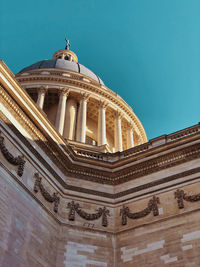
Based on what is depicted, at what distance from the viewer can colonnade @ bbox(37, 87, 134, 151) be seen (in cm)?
3212

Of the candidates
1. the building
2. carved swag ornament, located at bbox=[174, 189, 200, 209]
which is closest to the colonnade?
the building

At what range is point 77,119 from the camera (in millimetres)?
34438

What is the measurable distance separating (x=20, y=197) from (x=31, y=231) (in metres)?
1.35

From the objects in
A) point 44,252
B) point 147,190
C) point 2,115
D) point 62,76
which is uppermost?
point 62,76

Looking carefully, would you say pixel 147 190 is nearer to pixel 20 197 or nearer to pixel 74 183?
pixel 74 183

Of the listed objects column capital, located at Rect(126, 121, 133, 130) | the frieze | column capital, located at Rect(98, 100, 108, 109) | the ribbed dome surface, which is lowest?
the frieze

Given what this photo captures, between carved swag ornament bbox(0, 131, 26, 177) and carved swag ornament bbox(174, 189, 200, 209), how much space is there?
266 inches

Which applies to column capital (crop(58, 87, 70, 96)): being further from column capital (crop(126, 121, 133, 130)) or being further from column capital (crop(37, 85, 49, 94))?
column capital (crop(126, 121, 133, 130))

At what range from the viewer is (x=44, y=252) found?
14.9 meters

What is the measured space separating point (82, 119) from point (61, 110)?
195 cm

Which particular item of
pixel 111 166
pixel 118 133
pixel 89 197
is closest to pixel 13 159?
pixel 89 197

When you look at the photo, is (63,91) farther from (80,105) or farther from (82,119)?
(82,119)

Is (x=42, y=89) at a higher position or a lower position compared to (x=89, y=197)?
higher

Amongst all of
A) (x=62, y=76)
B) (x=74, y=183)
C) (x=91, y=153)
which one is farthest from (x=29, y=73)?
(x=74, y=183)
